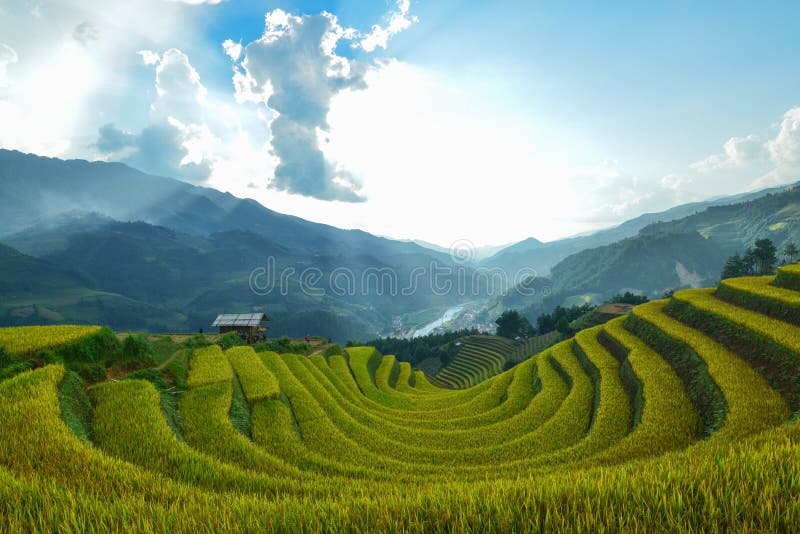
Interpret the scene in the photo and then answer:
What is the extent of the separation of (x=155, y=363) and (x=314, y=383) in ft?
25.0

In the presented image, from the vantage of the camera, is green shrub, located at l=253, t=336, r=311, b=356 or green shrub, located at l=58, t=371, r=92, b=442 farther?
green shrub, located at l=253, t=336, r=311, b=356

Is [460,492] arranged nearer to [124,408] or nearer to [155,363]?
[124,408]

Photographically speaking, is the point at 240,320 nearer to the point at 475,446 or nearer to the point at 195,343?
the point at 195,343

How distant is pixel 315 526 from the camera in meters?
3.53

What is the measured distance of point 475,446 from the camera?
12.5 meters

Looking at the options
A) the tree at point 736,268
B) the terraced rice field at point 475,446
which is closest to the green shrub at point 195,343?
the terraced rice field at point 475,446

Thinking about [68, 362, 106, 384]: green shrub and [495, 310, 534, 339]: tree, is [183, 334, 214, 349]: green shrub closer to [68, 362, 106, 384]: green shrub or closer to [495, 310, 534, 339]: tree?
[68, 362, 106, 384]: green shrub

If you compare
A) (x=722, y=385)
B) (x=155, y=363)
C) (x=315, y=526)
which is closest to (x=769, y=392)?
(x=722, y=385)

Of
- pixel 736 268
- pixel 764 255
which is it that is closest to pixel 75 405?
pixel 736 268

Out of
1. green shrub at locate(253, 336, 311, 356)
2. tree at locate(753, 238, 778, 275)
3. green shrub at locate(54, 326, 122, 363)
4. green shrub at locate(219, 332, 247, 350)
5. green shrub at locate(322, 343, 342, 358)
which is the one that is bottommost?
green shrub at locate(322, 343, 342, 358)

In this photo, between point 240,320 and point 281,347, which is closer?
point 281,347

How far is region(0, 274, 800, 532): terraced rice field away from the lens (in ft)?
11.4

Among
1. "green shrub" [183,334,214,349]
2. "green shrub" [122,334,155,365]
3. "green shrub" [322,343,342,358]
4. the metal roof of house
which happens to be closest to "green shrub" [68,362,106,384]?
"green shrub" [122,334,155,365]

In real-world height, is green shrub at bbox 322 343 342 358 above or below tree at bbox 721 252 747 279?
below
